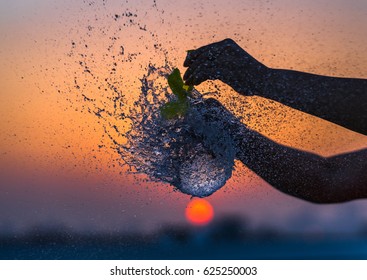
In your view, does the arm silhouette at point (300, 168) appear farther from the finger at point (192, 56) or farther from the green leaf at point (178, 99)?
the finger at point (192, 56)

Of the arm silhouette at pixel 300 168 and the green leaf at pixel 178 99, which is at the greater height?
the green leaf at pixel 178 99

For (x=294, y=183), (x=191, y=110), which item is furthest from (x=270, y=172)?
(x=191, y=110)

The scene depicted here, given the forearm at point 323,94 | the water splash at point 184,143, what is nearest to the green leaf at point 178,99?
the water splash at point 184,143

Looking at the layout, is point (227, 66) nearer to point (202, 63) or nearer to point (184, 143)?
point (202, 63)

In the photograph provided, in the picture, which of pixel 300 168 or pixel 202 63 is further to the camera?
pixel 300 168

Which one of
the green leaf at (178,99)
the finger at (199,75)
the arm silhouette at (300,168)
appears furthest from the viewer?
the arm silhouette at (300,168)

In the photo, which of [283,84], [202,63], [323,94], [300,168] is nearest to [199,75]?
[202,63]
